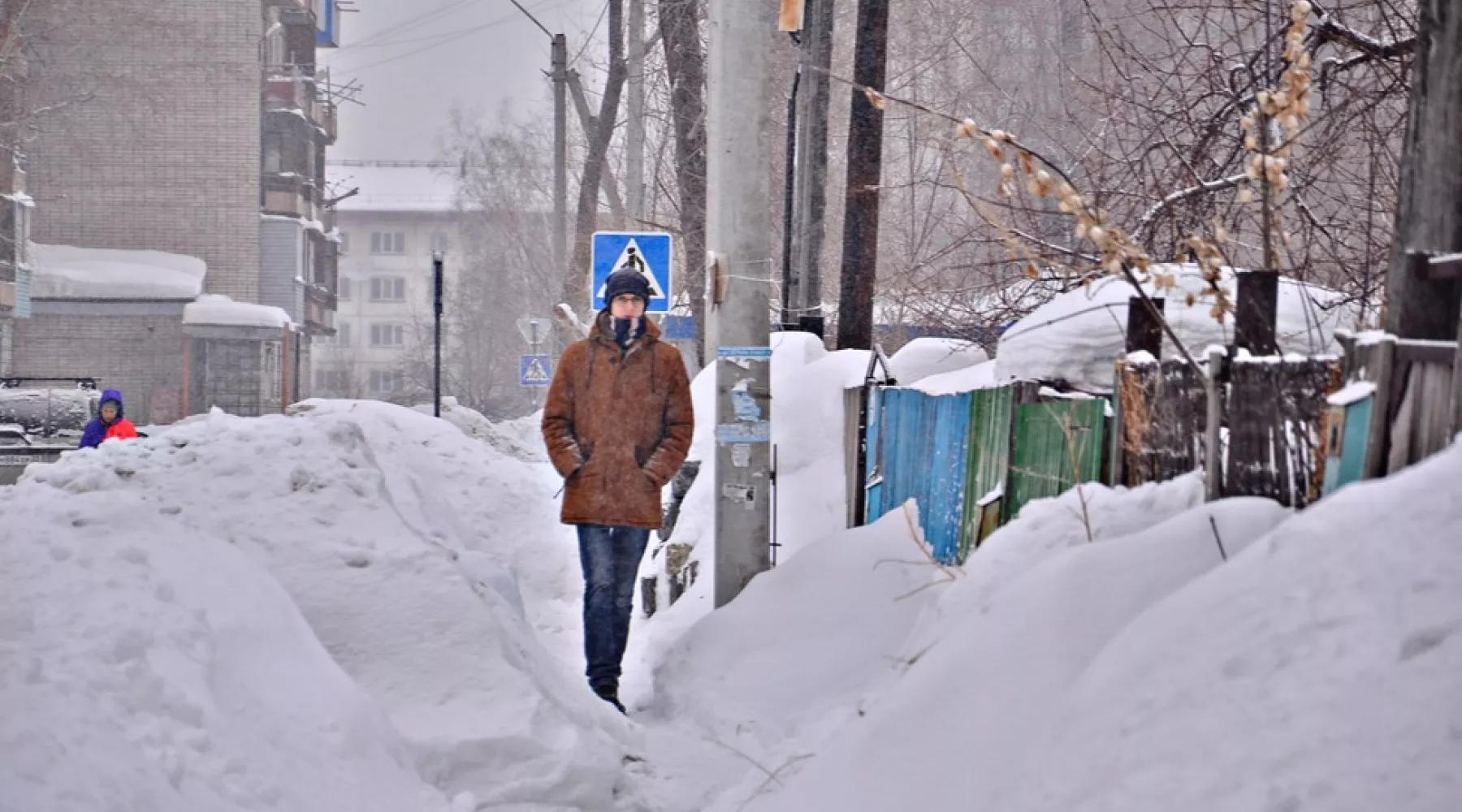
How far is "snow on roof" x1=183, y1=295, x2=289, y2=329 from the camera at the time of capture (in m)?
46.8

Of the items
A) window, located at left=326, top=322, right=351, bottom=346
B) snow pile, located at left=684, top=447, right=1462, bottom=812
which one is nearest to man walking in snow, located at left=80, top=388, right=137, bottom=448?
snow pile, located at left=684, top=447, right=1462, bottom=812

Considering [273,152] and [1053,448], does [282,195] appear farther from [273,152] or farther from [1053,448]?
[1053,448]

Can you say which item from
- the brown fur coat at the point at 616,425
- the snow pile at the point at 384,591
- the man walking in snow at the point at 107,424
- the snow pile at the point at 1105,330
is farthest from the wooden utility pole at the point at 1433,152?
the man walking in snow at the point at 107,424

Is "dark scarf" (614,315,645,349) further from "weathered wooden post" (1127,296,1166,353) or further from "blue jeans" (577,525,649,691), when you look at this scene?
"weathered wooden post" (1127,296,1166,353)

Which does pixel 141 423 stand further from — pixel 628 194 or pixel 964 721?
pixel 964 721

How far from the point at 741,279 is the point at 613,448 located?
1.85 m

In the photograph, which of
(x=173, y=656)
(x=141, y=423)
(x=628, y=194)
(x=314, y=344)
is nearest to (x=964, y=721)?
(x=173, y=656)

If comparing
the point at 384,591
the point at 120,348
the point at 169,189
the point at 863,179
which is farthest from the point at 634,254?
the point at 169,189

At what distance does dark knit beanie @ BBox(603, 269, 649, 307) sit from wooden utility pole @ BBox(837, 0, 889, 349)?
4.23 m

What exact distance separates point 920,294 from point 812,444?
1512 mm

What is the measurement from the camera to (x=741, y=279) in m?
8.98

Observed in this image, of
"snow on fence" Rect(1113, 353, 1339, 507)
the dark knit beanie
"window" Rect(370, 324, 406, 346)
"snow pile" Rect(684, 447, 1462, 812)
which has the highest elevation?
the dark knit beanie

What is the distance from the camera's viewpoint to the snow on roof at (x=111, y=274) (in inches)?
1806

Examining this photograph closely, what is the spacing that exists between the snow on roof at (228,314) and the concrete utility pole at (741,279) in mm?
40475
